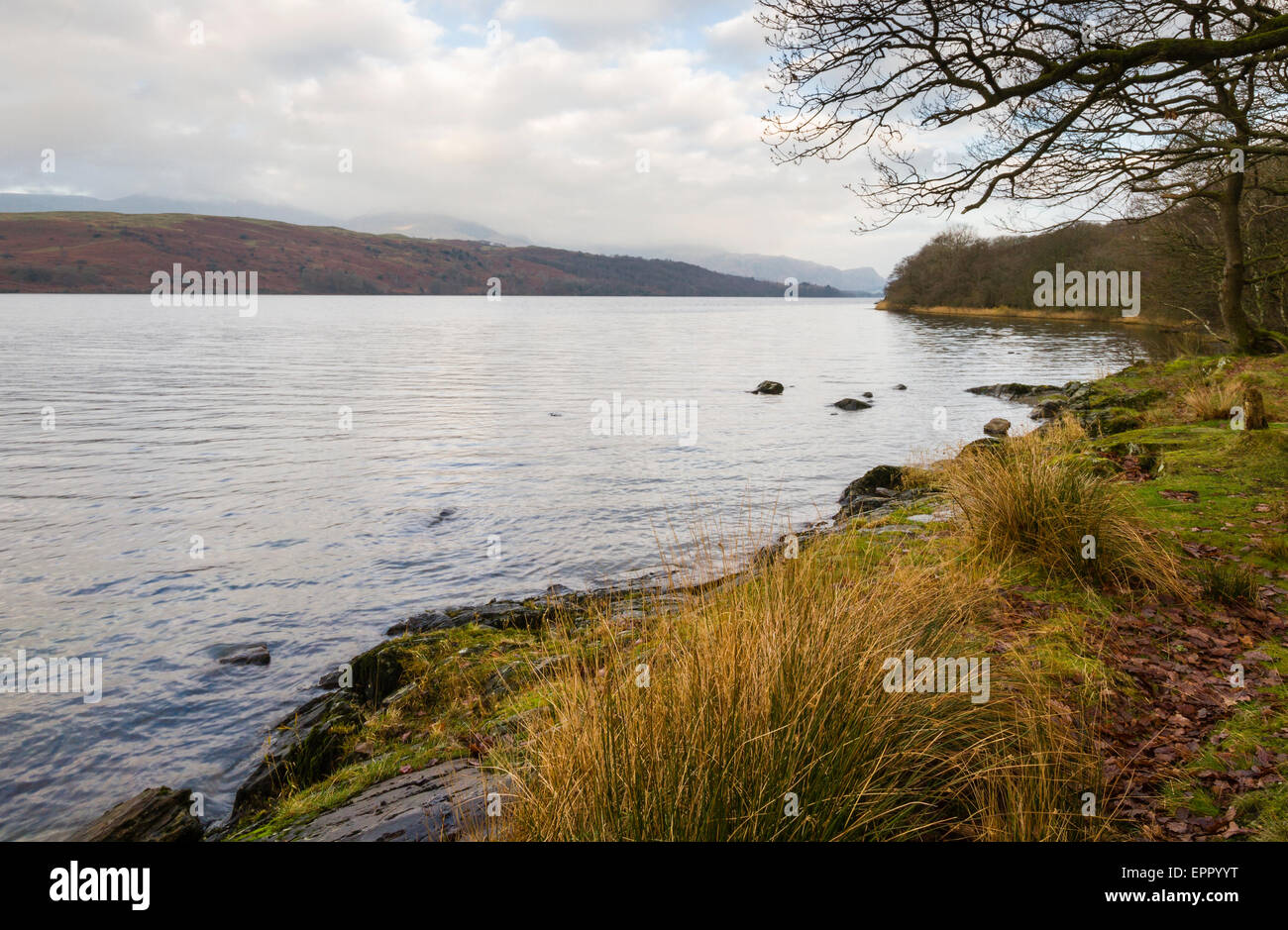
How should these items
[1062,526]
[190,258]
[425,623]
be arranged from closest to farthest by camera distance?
[1062,526] → [425,623] → [190,258]

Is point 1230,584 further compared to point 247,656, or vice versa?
point 247,656

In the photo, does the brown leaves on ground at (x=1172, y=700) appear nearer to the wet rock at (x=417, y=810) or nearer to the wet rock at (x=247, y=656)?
the wet rock at (x=417, y=810)

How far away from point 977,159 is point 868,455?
37.4ft

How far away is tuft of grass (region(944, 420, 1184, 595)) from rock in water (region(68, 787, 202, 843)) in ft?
24.0

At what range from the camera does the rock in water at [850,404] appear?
2880 centimetres

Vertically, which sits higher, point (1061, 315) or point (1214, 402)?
point (1061, 315)

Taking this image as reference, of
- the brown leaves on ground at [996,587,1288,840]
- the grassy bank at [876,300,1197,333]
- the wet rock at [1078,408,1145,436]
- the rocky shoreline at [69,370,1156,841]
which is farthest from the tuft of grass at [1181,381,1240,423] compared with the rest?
the grassy bank at [876,300,1197,333]

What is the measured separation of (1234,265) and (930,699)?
22006 millimetres

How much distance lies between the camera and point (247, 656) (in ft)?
29.5

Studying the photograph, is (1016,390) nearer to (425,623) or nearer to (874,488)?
(874,488)

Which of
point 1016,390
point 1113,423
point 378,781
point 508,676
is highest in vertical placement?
point 1016,390

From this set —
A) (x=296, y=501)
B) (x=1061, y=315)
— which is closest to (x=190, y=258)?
(x=1061, y=315)

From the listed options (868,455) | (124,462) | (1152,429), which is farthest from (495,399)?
(1152,429)

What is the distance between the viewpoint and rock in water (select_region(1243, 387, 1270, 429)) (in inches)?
480
